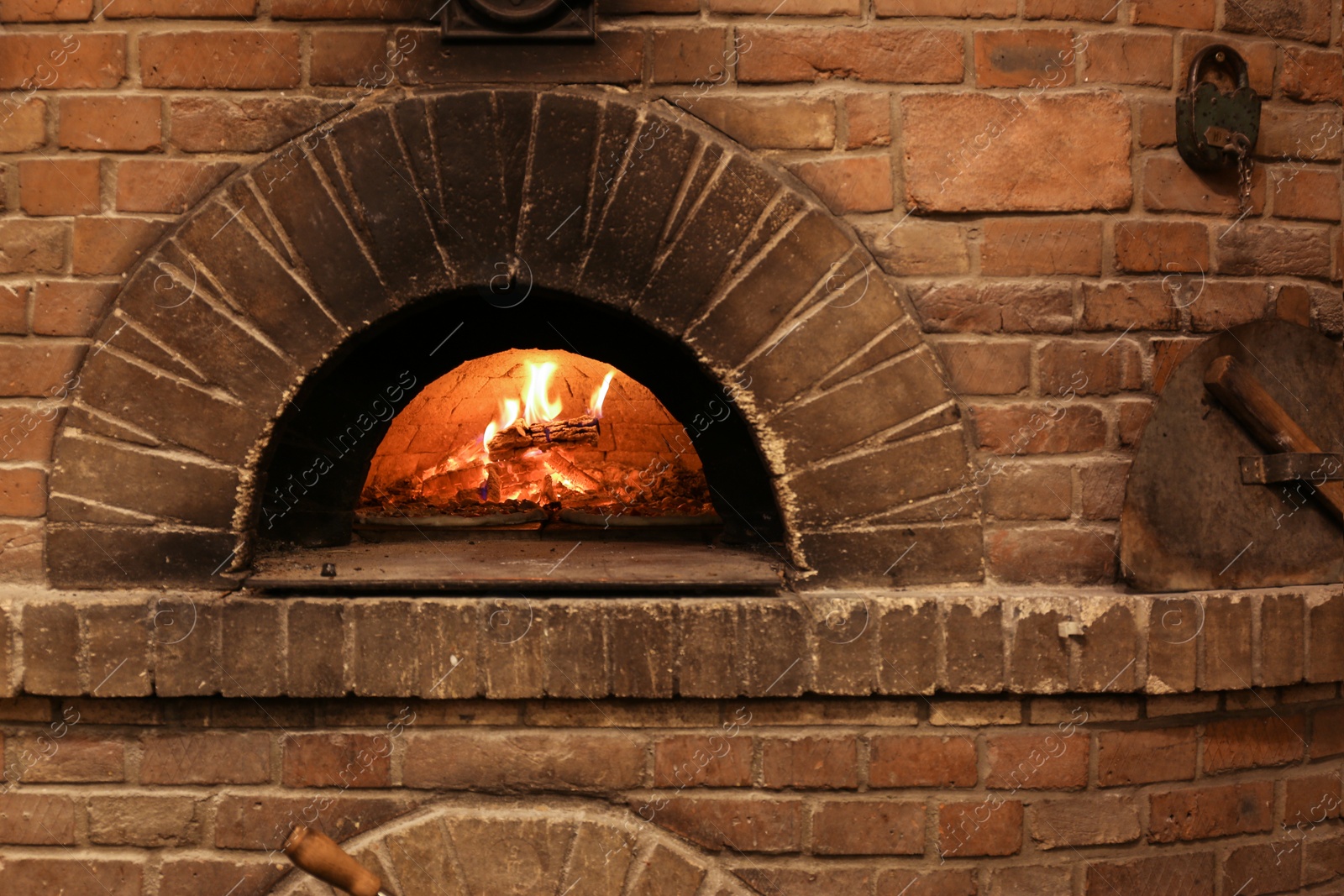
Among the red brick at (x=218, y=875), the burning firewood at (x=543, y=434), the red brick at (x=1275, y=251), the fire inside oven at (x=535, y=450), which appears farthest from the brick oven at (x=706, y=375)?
the burning firewood at (x=543, y=434)

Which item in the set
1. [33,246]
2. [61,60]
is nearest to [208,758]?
[33,246]

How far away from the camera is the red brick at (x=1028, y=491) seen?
6.07 feet

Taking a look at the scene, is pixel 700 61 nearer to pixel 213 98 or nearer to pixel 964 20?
pixel 964 20

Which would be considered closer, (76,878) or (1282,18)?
(76,878)

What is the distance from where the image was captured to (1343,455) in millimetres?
1979

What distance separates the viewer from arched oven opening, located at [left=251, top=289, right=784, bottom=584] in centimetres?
218

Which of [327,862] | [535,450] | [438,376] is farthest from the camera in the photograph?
[535,450]

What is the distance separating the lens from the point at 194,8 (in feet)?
6.05

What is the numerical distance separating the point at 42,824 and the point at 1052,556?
83.2 inches

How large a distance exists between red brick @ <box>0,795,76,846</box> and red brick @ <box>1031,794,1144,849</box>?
6.36 ft

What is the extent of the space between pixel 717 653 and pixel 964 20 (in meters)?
1.38

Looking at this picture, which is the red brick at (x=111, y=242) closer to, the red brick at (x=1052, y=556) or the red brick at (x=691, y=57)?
the red brick at (x=691, y=57)

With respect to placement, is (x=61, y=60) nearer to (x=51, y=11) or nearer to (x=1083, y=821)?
(x=51, y=11)

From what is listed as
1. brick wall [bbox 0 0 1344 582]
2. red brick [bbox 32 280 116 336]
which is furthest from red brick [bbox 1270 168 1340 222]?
red brick [bbox 32 280 116 336]
